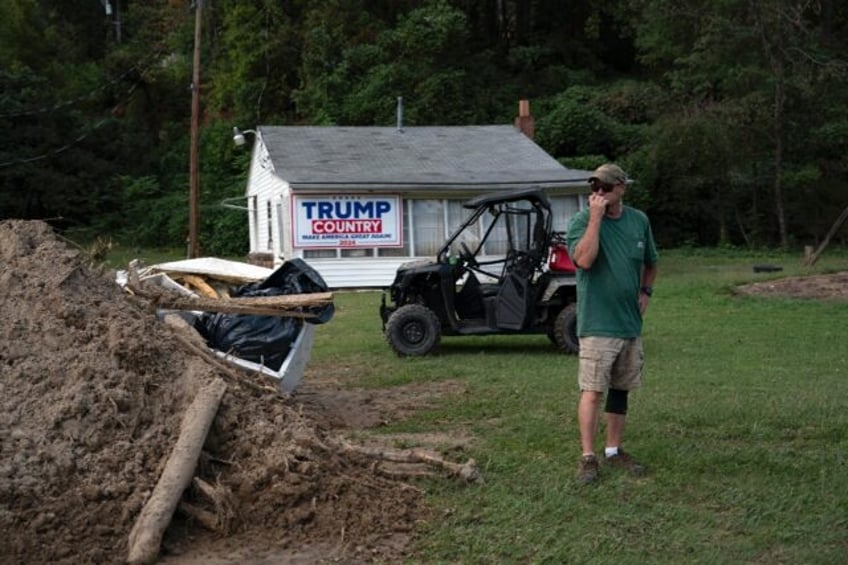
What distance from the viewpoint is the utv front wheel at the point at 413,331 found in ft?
39.8

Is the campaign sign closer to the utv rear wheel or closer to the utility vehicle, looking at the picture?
the utility vehicle

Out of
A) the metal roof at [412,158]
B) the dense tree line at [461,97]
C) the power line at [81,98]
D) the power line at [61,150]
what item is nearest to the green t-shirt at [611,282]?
the metal roof at [412,158]

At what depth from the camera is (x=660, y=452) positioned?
6574mm

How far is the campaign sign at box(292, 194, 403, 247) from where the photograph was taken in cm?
2370

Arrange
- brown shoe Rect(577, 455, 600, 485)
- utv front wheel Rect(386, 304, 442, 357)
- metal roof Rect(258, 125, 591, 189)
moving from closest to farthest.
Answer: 1. brown shoe Rect(577, 455, 600, 485)
2. utv front wheel Rect(386, 304, 442, 357)
3. metal roof Rect(258, 125, 591, 189)

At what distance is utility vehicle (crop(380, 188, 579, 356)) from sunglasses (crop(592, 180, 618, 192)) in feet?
19.3

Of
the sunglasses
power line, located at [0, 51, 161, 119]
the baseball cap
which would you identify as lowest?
the sunglasses

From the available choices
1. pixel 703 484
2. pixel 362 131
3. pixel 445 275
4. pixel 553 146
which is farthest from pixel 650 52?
pixel 703 484

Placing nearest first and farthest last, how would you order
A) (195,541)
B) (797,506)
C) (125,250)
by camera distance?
(195,541), (797,506), (125,250)

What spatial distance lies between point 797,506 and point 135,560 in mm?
3329

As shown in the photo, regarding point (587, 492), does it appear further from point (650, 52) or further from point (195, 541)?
point (650, 52)

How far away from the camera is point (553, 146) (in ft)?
122

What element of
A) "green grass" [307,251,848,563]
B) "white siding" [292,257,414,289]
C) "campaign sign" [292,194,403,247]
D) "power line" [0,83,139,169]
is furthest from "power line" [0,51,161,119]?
"green grass" [307,251,848,563]

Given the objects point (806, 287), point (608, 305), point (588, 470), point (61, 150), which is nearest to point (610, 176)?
point (608, 305)
